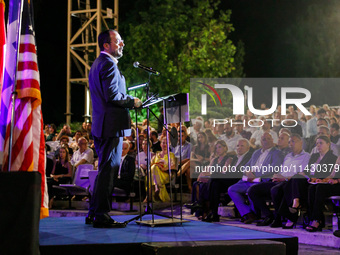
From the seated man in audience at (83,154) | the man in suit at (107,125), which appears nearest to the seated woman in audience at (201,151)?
the seated man in audience at (83,154)

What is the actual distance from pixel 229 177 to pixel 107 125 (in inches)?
147

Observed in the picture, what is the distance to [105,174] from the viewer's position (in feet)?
15.1

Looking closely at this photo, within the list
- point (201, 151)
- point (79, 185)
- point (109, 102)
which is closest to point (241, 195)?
point (201, 151)

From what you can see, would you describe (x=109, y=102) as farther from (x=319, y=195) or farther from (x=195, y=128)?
(x=195, y=128)

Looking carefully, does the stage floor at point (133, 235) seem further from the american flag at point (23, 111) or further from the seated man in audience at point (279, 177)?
the seated man in audience at point (279, 177)

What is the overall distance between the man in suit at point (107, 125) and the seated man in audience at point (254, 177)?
3.16m

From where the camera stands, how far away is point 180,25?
23.1 meters

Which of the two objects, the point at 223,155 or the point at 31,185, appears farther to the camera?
the point at 223,155

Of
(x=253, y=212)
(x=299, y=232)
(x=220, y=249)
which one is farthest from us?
(x=253, y=212)

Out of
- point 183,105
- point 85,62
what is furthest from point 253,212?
point 85,62

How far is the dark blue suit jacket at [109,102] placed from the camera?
15.1ft

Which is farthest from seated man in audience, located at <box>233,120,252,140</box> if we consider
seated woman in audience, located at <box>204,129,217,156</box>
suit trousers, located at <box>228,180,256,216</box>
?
suit trousers, located at <box>228,180,256,216</box>

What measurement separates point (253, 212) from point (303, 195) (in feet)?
3.30

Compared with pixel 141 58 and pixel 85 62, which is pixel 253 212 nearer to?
pixel 85 62
